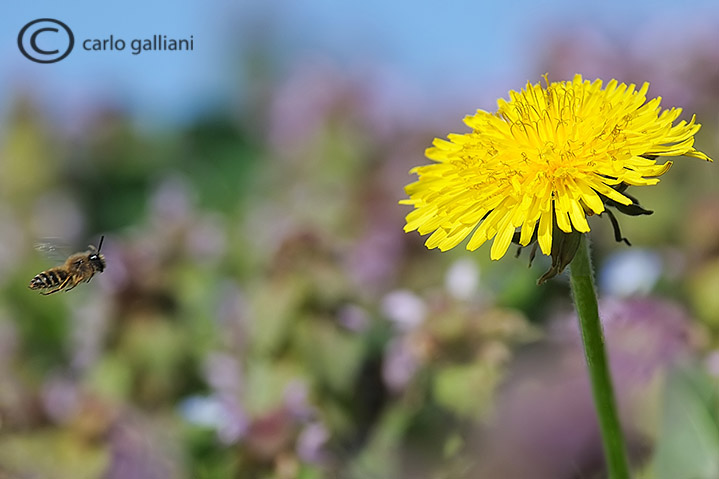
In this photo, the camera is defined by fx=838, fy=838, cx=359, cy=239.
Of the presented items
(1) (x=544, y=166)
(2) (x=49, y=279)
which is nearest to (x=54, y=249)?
(2) (x=49, y=279)

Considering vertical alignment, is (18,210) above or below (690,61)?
below

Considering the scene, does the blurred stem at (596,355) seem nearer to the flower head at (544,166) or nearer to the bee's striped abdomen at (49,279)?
the flower head at (544,166)

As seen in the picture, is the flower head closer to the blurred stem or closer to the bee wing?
the blurred stem

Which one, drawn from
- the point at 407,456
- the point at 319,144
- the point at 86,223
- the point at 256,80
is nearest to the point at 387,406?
the point at 407,456

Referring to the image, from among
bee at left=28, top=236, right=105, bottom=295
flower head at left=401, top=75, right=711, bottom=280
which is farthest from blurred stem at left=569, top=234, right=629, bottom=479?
bee at left=28, top=236, right=105, bottom=295

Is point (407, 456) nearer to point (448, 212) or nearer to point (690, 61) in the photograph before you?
point (448, 212)

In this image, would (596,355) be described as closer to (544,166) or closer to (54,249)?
(544,166)
